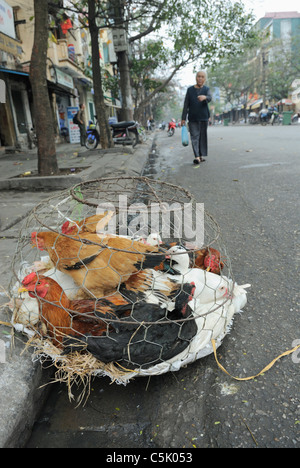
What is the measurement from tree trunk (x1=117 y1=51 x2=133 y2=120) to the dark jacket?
647cm

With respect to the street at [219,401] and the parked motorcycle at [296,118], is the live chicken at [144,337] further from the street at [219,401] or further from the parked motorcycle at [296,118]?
the parked motorcycle at [296,118]

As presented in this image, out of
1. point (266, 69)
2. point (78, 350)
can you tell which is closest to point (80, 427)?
point (78, 350)

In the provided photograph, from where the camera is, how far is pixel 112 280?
1580 mm

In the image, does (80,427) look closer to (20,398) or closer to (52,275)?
(20,398)

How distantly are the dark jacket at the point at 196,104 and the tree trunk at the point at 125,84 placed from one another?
6.47 metres

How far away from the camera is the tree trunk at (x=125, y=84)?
1206 centimetres

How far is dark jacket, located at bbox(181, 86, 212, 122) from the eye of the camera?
6.10m

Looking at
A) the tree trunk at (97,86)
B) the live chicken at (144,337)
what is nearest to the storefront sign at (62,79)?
the tree trunk at (97,86)

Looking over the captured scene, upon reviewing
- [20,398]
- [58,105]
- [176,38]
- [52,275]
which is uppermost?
[176,38]

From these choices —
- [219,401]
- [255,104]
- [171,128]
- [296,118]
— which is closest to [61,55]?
[171,128]

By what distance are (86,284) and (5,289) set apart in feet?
1.97

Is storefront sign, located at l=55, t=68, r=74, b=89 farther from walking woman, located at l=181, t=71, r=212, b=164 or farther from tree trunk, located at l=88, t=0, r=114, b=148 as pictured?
walking woman, located at l=181, t=71, r=212, b=164

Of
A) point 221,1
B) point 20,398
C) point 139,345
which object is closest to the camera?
point 20,398

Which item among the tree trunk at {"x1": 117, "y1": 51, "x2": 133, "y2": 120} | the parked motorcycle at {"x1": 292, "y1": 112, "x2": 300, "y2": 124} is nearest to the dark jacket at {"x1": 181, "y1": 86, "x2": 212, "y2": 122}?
the tree trunk at {"x1": 117, "y1": 51, "x2": 133, "y2": 120}
